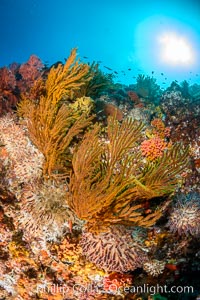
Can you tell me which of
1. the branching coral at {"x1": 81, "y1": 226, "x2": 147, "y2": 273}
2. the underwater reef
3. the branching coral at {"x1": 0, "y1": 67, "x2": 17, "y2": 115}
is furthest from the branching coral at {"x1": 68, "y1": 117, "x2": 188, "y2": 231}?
the branching coral at {"x1": 0, "y1": 67, "x2": 17, "y2": 115}

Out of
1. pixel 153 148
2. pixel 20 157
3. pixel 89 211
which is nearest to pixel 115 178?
pixel 89 211

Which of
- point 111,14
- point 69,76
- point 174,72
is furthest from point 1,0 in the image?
point 69,76

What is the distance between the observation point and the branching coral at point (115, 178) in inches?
140

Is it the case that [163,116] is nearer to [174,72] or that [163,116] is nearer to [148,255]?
[148,255]

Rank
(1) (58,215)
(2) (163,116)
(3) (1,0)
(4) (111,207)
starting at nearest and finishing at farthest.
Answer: (4) (111,207) → (1) (58,215) → (2) (163,116) → (3) (1,0)

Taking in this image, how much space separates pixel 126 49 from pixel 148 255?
503 ft

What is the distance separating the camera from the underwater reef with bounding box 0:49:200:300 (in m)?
3.80

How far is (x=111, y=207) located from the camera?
3922 mm

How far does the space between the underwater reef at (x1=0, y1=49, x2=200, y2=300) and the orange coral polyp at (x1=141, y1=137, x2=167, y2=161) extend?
2cm

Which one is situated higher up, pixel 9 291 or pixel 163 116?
pixel 163 116

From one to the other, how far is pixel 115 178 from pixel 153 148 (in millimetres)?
1927

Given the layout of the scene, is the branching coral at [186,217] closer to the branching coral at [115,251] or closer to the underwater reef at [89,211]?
the underwater reef at [89,211]

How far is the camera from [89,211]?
3.83 metres

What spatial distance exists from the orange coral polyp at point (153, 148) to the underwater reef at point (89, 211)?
21 mm
